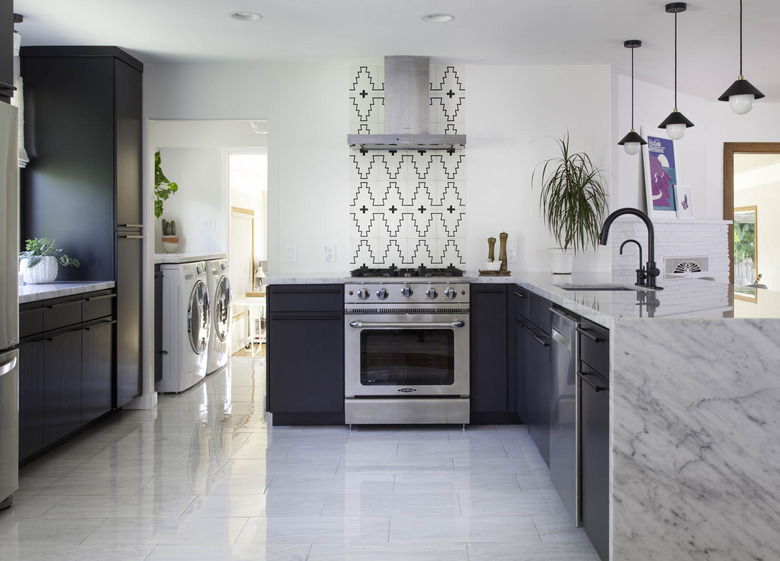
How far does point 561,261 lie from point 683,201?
1843 mm

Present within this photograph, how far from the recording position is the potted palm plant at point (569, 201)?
14.8ft

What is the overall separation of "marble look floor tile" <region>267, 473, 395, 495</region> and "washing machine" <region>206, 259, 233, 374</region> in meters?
2.70

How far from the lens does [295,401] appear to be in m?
4.23

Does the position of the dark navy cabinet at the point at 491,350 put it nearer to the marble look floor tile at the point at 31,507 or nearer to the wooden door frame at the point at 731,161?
the marble look floor tile at the point at 31,507

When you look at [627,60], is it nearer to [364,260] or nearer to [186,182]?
[364,260]

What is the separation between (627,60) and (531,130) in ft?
2.47

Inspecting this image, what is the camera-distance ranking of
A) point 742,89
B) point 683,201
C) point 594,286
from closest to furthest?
point 742,89 → point 594,286 → point 683,201

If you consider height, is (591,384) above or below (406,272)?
below

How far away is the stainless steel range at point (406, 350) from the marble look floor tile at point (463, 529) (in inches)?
53.4

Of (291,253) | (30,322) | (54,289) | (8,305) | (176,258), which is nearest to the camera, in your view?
(8,305)

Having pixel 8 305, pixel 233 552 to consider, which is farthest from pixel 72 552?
pixel 8 305

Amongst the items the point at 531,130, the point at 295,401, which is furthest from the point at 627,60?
the point at 295,401

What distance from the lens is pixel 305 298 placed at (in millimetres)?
4207

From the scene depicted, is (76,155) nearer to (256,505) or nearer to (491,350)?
(256,505)
